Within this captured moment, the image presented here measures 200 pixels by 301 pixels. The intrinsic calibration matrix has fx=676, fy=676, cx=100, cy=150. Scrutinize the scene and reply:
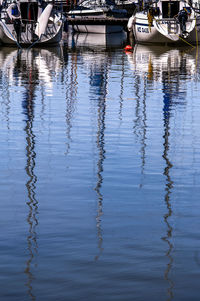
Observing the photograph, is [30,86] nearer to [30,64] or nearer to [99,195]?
[30,64]

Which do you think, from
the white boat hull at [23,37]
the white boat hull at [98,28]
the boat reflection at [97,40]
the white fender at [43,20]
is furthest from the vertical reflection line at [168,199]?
the white boat hull at [98,28]

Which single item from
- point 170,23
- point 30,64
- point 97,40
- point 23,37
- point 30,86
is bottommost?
point 97,40

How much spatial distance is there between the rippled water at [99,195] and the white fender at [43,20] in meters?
22.3

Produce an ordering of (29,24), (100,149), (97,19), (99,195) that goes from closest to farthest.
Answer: (99,195), (100,149), (29,24), (97,19)

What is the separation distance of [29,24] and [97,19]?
14.1 m

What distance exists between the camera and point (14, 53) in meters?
38.2

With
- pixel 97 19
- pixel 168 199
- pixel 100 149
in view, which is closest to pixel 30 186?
pixel 168 199

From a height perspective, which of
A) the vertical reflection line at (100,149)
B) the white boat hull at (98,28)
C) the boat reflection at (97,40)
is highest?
the vertical reflection line at (100,149)

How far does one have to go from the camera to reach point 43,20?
41688mm

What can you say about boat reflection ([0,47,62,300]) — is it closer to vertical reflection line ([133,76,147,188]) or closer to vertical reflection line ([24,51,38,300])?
vertical reflection line ([24,51,38,300])

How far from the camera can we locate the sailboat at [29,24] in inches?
1647

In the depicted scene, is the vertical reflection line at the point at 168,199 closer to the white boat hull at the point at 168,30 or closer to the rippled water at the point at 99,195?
the rippled water at the point at 99,195

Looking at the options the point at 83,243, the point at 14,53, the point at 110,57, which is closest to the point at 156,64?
the point at 110,57

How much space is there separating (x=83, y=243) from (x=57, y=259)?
0.54m
